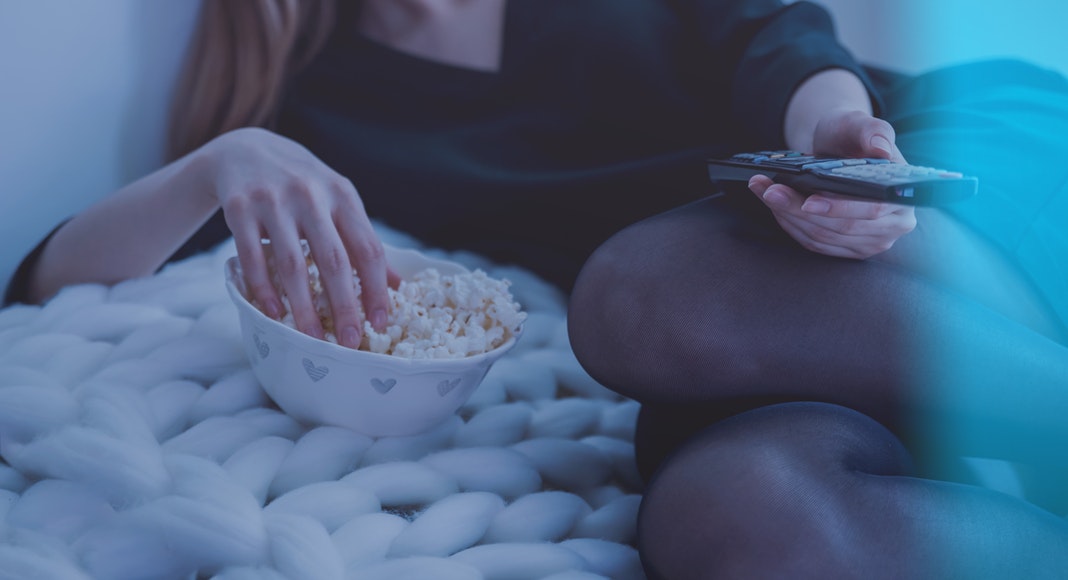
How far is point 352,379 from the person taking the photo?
540 mm

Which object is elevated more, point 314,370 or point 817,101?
point 817,101

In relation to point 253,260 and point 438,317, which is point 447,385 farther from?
point 253,260

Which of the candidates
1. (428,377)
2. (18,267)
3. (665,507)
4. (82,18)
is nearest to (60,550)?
(428,377)

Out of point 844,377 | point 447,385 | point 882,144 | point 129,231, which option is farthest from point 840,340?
point 129,231

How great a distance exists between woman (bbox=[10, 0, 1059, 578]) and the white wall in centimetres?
5

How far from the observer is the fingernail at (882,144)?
1.72 feet

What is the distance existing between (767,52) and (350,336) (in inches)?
22.0

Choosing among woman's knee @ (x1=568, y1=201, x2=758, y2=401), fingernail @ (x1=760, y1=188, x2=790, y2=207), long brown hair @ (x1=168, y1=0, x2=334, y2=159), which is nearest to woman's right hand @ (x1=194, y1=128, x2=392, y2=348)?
woman's knee @ (x1=568, y1=201, x2=758, y2=401)

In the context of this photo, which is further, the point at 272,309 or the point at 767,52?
the point at 767,52

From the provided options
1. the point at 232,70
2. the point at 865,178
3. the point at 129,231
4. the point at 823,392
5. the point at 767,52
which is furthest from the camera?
the point at 232,70

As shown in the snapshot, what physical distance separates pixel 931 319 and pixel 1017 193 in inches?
6.7

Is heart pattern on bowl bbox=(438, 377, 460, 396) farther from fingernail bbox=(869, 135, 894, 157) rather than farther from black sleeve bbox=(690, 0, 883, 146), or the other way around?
black sleeve bbox=(690, 0, 883, 146)

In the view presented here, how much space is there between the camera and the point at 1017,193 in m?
0.62

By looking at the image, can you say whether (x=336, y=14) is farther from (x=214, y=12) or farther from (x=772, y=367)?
(x=772, y=367)
